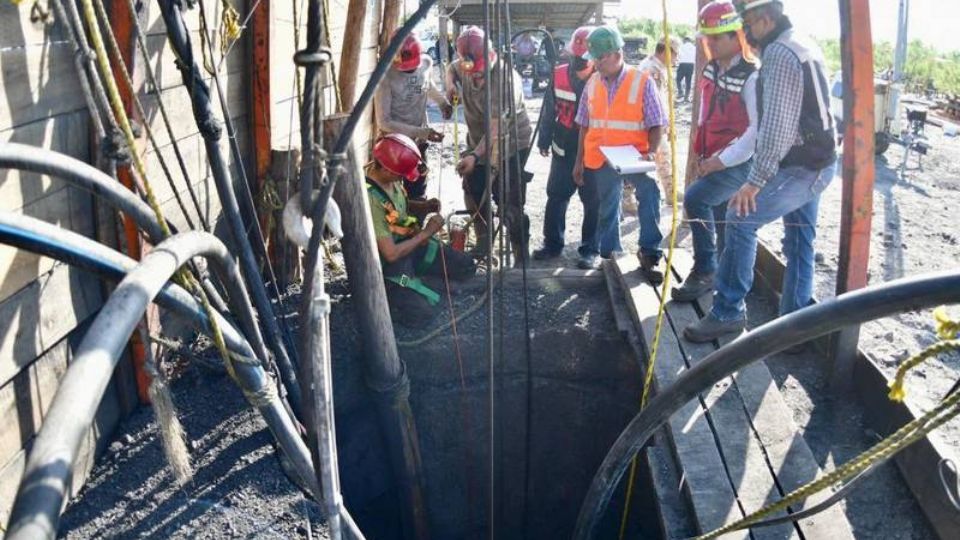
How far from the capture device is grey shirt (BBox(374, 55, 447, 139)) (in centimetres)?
670

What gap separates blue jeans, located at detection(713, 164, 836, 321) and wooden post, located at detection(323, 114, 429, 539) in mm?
1948

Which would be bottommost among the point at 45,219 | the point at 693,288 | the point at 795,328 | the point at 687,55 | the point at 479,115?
the point at 693,288

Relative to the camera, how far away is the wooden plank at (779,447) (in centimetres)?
312

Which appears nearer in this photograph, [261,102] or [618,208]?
[261,102]

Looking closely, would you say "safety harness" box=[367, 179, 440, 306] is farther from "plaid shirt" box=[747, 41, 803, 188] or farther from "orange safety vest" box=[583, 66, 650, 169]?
"plaid shirt" box=[747, 41, 803, 188]

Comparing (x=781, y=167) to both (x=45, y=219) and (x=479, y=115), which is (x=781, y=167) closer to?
(x=479, y=115)

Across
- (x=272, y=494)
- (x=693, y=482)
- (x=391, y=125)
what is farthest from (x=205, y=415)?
(x=391, y=125)

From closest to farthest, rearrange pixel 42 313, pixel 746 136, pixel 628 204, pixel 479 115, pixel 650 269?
1. pixel 42 313
2. pixel 746 136
3. pixel 650 269
4. pixel 479 115
5. pixel 628 204

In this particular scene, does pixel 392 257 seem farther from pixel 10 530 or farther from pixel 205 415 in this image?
pixel 10 530

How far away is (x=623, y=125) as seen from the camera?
19.1 feet

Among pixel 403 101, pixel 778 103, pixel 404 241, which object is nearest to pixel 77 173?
pixel 404 241

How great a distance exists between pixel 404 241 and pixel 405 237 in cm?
17

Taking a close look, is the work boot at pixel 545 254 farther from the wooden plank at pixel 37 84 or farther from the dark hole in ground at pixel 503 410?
the wooden plank at pixel 37 84

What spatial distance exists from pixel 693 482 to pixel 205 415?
235 centimetres
